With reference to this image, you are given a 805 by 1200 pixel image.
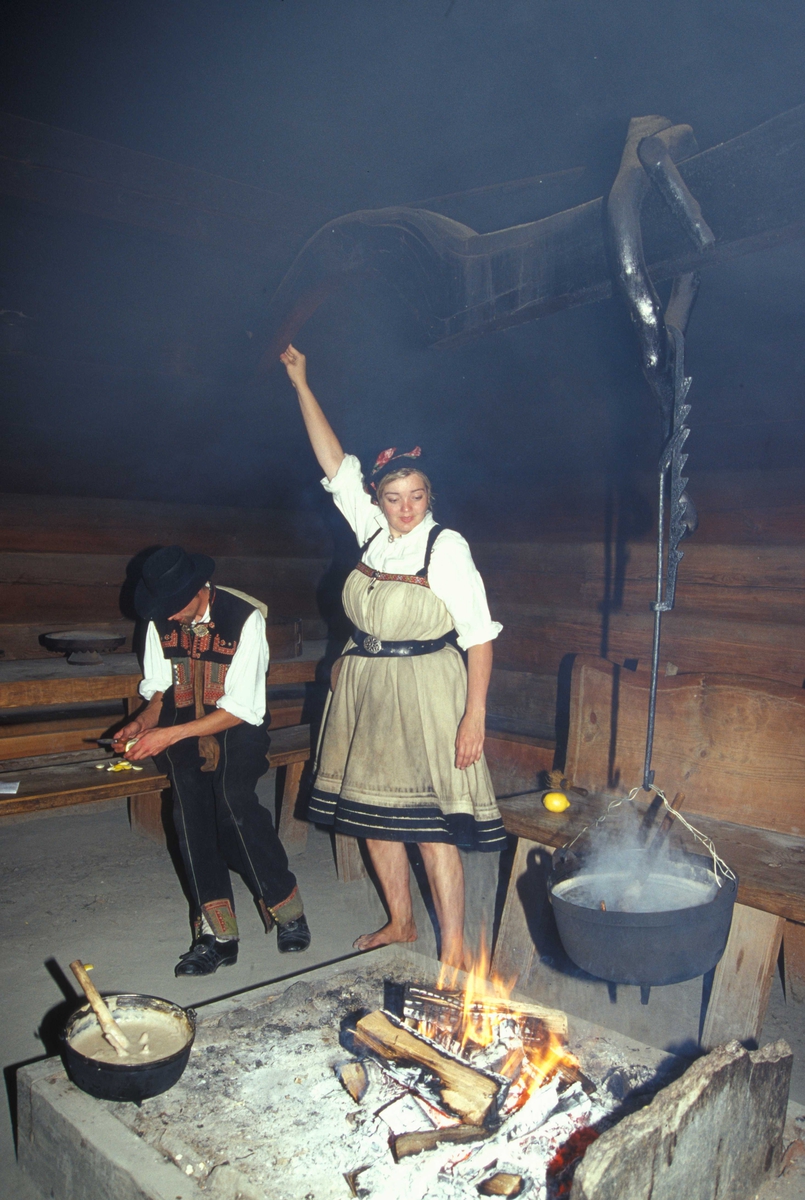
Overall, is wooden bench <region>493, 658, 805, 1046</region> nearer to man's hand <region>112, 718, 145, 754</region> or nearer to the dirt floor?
the dirt floor

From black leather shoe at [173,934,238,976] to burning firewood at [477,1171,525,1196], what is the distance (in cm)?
192

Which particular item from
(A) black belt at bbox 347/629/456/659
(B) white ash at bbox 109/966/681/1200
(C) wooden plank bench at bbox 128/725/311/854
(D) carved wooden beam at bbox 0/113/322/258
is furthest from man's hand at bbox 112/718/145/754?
(D) carved wooden beam at bbox 0/113/322/258

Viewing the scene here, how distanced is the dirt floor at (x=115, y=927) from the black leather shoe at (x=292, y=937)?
0.06 m

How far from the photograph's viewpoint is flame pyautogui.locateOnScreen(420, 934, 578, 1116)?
7.63ft

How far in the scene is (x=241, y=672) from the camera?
370cm

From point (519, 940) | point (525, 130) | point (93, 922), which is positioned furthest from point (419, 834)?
point (525, 130)

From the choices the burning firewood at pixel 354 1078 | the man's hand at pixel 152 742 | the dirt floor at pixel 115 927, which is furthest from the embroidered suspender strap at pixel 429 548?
the dirt floor at pixel 115 927

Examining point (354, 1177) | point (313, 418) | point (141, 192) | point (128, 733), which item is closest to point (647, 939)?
point (354, 1177)

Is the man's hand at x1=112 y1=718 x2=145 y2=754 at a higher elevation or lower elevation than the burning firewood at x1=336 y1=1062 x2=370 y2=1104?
higher

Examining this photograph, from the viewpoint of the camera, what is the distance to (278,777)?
6.11 metres

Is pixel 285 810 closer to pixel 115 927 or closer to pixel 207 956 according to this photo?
pixel 115 927

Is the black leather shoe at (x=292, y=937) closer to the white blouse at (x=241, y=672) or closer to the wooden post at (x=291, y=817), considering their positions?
the white blouse at (x=241, y=672)

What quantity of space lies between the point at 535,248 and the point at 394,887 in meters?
2.69

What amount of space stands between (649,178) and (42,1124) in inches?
114
